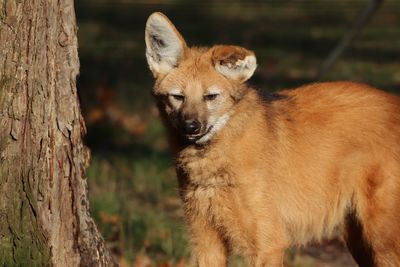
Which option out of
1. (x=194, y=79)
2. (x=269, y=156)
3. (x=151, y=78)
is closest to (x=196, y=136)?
(x=194, y=79)

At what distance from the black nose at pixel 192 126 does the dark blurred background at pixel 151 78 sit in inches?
23.6

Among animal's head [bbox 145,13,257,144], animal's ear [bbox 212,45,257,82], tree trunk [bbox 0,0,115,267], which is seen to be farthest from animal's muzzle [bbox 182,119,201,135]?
tree trunk [bbox 0,0,115,267]

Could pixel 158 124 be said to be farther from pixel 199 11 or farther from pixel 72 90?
pixel 199 11

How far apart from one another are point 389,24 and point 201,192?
14309mm

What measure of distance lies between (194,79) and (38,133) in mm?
929

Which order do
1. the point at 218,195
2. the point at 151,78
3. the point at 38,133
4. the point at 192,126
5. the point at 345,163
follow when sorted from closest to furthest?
the point at 38,133 < the point at 192,126 < the point at 218,195 < the point at 345,163 < the point at 151,78

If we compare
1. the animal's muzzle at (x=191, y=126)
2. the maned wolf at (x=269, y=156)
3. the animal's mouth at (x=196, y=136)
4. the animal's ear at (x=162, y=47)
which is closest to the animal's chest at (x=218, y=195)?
the maned wolf at (x=269, y=156)

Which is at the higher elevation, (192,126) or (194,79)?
(194,79)

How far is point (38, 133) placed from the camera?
420 centimetres

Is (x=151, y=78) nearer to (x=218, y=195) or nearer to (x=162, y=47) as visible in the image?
(x=162, y=47)

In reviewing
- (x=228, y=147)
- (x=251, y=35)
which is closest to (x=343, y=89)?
(x=228, y=147)

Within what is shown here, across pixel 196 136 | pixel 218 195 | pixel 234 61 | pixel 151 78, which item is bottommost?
pixel 151 78

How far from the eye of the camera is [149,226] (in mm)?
6590

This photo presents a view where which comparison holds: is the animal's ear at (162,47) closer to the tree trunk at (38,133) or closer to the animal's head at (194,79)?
the animal's head at (194,79)
